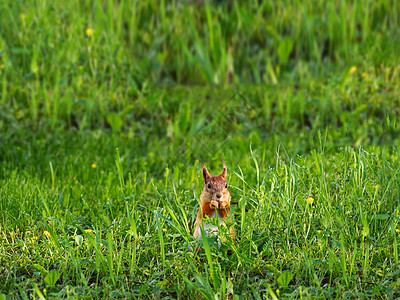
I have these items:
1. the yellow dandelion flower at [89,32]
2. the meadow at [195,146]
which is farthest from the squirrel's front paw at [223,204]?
the yellow dandelion flower at [89,32]

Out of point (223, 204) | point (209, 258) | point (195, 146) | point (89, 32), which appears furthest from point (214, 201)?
point (89, 32)

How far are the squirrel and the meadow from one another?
10 centimetres

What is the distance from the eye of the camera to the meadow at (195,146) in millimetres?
2973

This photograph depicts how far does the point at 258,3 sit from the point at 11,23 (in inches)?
125

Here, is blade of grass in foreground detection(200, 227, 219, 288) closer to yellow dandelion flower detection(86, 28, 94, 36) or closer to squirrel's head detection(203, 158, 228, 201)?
squirrel's head detection(203, 158, 228, 201)

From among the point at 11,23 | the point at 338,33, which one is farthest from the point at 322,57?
the point at 11,23

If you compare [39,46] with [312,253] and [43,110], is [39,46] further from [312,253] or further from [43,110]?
[312,253]

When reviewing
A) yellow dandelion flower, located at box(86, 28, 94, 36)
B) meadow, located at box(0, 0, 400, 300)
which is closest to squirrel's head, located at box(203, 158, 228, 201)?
meadow, located at box(0, 0, 400, 300)

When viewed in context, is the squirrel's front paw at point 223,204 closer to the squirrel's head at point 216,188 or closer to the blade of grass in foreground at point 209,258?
the squirrel's head at point 216,188

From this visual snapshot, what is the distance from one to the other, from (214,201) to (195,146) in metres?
2.05

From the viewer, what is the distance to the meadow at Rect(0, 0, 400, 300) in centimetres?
297

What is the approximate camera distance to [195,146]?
4980 mm

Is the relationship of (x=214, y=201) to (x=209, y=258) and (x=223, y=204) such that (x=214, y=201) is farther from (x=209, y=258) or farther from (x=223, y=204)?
(x=209, y=258)

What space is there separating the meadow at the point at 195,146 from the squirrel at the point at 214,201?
0.10 meters
